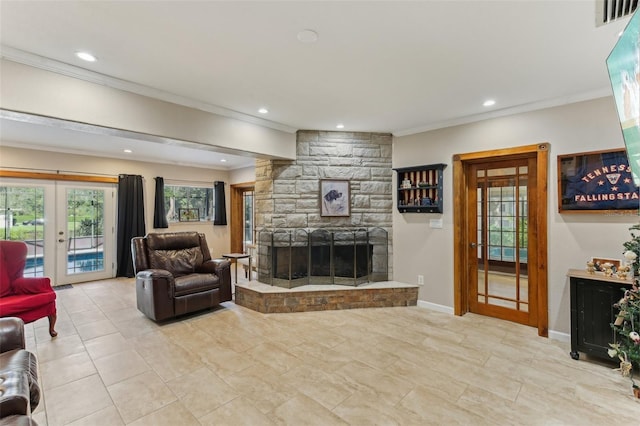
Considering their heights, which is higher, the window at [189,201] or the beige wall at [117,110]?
the beige wall at [117,110]

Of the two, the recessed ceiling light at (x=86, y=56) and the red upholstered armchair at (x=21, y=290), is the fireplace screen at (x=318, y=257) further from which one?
the recessed ceiling light at (x=86, y=56)

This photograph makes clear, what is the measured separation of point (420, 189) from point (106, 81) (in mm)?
3759

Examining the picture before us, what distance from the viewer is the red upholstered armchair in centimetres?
286

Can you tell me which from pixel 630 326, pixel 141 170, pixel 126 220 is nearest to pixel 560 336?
pixel 630 326

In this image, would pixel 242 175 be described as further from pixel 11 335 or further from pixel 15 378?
pixel 15 378

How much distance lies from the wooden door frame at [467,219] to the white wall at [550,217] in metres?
0.06

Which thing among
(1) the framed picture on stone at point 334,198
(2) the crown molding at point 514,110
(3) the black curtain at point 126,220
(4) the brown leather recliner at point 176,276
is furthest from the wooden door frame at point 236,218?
(2) the crown molding at point 514,110

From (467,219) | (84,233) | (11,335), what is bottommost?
(11,335)

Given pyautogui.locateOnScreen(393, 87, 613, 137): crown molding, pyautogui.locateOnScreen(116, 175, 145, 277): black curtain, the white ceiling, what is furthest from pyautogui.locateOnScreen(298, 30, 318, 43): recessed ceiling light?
pyautogui.locateOnScreen(116, 175, 145, 277): black curtain

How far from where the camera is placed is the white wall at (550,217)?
9.14ft

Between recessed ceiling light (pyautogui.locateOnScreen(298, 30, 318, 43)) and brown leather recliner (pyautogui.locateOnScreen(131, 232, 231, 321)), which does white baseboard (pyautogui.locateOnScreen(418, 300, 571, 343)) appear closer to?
brown leather recliner (pyautogui.locateOnScreen(131, 232, 231, 321))

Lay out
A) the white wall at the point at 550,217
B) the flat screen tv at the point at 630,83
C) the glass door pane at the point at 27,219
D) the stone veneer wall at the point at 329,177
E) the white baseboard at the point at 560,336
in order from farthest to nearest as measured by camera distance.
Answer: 1. the glass door pane at the point at 27,219
2. the stone veneer wall at the point at 329,177
3. the white baseboard at the point at 560,336
4. the white wall at the point at 550,217
5. the flat screen tv at the point at 630,83

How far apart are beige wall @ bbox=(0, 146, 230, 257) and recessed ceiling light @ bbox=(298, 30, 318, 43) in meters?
5.58

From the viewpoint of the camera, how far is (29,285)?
304cm
